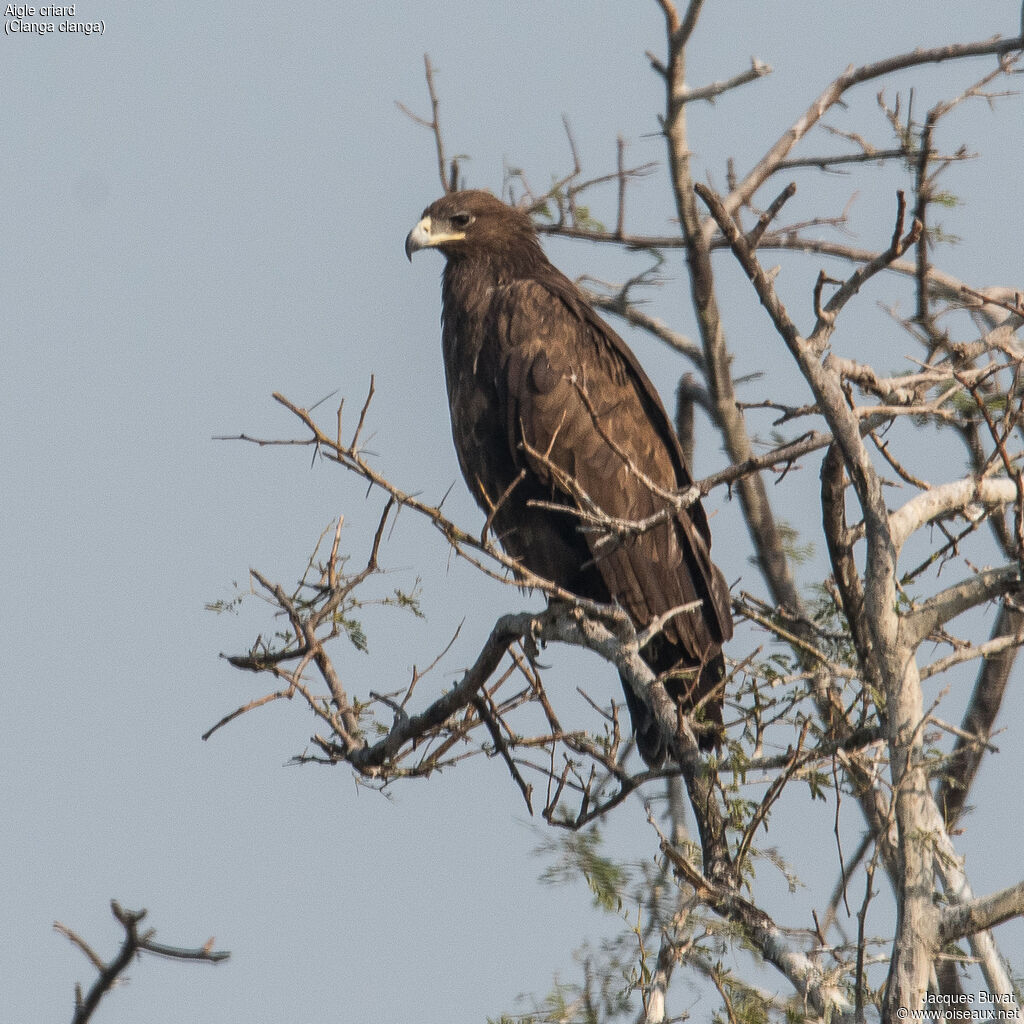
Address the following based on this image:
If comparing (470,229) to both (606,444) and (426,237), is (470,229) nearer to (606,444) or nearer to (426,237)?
(426,237)

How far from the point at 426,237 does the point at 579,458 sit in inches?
57.0

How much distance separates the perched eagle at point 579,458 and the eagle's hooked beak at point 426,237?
0.49 metres

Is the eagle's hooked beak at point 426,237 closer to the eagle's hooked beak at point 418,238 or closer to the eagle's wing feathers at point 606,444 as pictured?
the eagle's hooked beak at point 418,238

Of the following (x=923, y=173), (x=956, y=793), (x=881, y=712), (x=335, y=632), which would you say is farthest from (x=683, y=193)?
(x=881, y=712)

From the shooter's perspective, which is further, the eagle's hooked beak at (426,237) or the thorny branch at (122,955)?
the eagle's hooked beak at (426,237)

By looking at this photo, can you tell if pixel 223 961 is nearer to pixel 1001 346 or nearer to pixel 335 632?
pixel 335 632

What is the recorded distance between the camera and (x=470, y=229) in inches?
257

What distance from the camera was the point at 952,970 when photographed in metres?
5.13

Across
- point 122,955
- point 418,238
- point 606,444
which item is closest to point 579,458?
point 606,444

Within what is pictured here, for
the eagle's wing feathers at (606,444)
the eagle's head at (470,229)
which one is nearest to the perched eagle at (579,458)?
the eagle's wing feathers at (606,444)

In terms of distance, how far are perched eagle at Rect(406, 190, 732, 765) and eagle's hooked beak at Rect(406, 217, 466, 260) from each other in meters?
0.49

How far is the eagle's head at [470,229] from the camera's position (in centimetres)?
646

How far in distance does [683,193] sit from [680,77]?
70 cm

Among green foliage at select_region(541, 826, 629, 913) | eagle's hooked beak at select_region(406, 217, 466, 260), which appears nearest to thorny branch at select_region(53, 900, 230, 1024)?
→ green foliage at select_region(541, 826, 629, 913)
